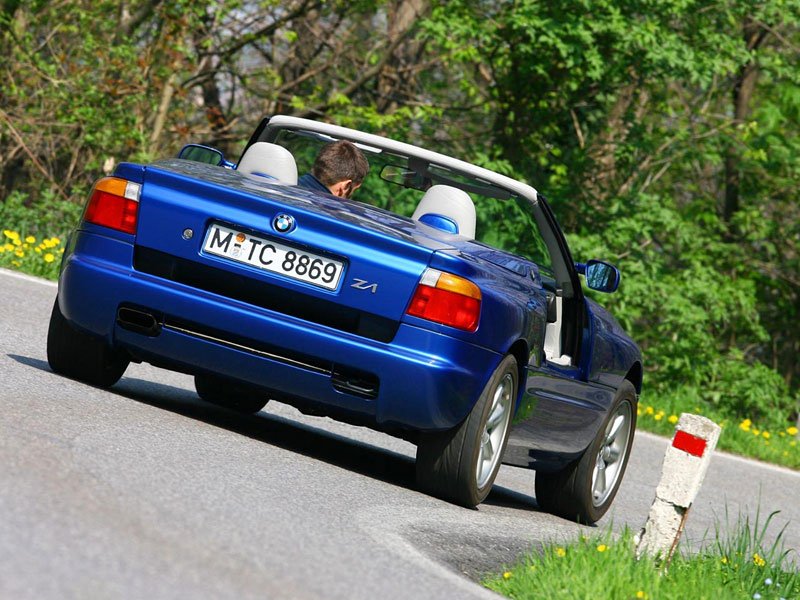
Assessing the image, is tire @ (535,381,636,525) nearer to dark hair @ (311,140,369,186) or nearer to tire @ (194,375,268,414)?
tire @ (194,375,268,414)

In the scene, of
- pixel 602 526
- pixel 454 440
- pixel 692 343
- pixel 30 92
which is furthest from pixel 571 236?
pixel 454 440

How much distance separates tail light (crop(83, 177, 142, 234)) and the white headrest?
89 cm

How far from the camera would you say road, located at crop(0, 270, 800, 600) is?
3.99 metres

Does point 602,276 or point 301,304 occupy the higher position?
point 602,276

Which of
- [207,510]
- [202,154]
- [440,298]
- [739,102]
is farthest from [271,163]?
[739,102]

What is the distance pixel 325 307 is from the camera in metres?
6.12

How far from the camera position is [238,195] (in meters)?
6.25

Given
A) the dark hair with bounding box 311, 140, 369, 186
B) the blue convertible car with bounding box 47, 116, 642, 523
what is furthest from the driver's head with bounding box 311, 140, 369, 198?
the blue convertible car with bounding box 47, 116, 642, 523

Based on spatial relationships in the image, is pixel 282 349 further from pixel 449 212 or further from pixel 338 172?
pixel 338 172

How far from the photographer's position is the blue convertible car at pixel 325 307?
6.06 metres

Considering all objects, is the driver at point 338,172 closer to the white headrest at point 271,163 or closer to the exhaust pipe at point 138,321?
the white headrest at point 271,163

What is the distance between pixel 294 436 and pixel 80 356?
4.05 ft

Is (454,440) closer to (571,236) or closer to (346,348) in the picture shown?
(346,348)

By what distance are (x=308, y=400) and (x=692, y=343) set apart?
1418cm
